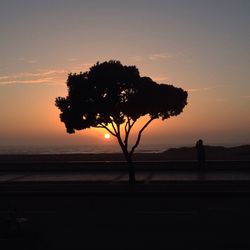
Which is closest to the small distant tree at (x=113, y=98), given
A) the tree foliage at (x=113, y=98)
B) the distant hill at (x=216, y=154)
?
the tree foliage at (x=113, y=98)

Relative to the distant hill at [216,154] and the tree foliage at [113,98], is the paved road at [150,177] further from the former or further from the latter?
the distant hill at [216,154]

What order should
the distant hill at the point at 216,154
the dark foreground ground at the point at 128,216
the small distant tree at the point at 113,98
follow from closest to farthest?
the dark foreground ground at the point at 128,216
the small distant tree at the point at 113,98
the distant hill at the point at 216,154

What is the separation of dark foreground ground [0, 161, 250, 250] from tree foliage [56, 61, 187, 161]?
278cm

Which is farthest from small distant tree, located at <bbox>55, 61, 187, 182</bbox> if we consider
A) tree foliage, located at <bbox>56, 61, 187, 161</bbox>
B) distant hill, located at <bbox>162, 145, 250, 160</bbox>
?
distant hill, located at <bbox>162, 145, 250, 160</bbox>

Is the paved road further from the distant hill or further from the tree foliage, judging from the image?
the distant hill

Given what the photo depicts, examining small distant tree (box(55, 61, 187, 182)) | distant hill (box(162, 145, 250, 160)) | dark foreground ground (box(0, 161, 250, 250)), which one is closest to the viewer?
dark foreground ground (box(0, 161, 250, 250))

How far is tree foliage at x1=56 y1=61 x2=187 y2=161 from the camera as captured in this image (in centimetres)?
1998

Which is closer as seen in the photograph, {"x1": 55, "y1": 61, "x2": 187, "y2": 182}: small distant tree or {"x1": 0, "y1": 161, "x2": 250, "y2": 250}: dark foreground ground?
{"x1": 0, "y1": 161, "x2": 250, "y2": 250}: dark foreground ground

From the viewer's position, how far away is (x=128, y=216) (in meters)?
12.1

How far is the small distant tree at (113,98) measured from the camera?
1998 cm

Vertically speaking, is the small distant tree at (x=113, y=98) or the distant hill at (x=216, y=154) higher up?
the small distant tree at (x=113, y=98)

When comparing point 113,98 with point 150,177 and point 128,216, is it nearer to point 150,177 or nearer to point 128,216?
point 150,177

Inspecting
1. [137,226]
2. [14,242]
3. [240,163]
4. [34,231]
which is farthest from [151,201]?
[240,163]

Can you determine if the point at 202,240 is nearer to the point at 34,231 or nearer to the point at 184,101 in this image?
the point at 34,231
